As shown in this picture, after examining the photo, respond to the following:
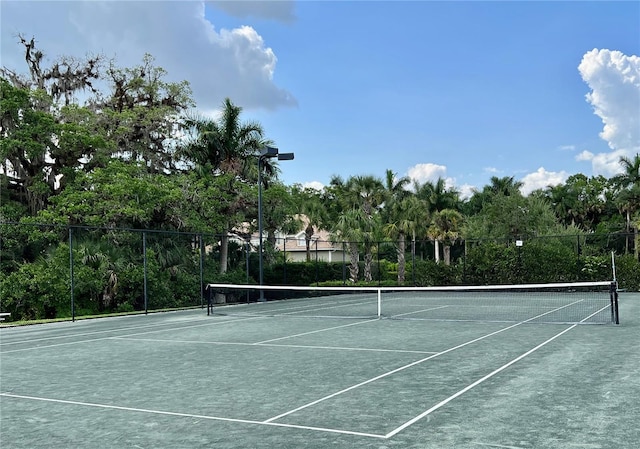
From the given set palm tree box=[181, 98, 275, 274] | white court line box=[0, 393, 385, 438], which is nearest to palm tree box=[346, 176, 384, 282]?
palm tree box=[181, 98, 275, 274]

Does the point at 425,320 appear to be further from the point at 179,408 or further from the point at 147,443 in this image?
the point at 147,443

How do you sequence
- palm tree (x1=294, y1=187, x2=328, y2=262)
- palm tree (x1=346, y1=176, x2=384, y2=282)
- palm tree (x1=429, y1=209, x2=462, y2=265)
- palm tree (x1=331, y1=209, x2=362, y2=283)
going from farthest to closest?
palm tree (x1=429, y1=209, x2=462, y2=265)
palm tree (x1=294, y1=187, x2=328, y2=262)
palm tree (x1=346, y1=176, x2=384, y2=282)
palm tree (x1=331, y1=209, x2=362, y2=283)

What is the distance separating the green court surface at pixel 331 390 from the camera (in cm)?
552

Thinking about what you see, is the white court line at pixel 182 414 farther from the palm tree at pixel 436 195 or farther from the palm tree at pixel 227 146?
the palm tree at pixel 436 195

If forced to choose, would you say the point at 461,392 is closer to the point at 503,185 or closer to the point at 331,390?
the point at 331,390

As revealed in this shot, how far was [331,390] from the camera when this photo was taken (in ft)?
24.8

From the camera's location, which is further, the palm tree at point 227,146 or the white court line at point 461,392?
the palm tree at point 227,146

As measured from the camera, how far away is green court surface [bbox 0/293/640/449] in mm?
5523

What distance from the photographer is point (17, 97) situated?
2897 cm

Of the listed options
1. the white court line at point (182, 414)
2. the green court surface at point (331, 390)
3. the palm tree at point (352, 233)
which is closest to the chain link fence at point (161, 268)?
the palm tree at point (352, 233)

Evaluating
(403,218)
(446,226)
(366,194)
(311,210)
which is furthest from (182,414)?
(446,226)

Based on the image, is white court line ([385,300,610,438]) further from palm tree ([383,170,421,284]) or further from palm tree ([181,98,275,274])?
palm tree ([383,170,421,284])

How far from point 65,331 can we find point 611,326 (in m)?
13.4

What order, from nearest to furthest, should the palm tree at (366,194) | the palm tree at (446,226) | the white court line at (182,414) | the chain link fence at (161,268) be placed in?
1. the white court line at (182,414)
2. the chain link fence at (161,268)
3. the palm tree at (366,194)
4. the palm tree at (446,226)
